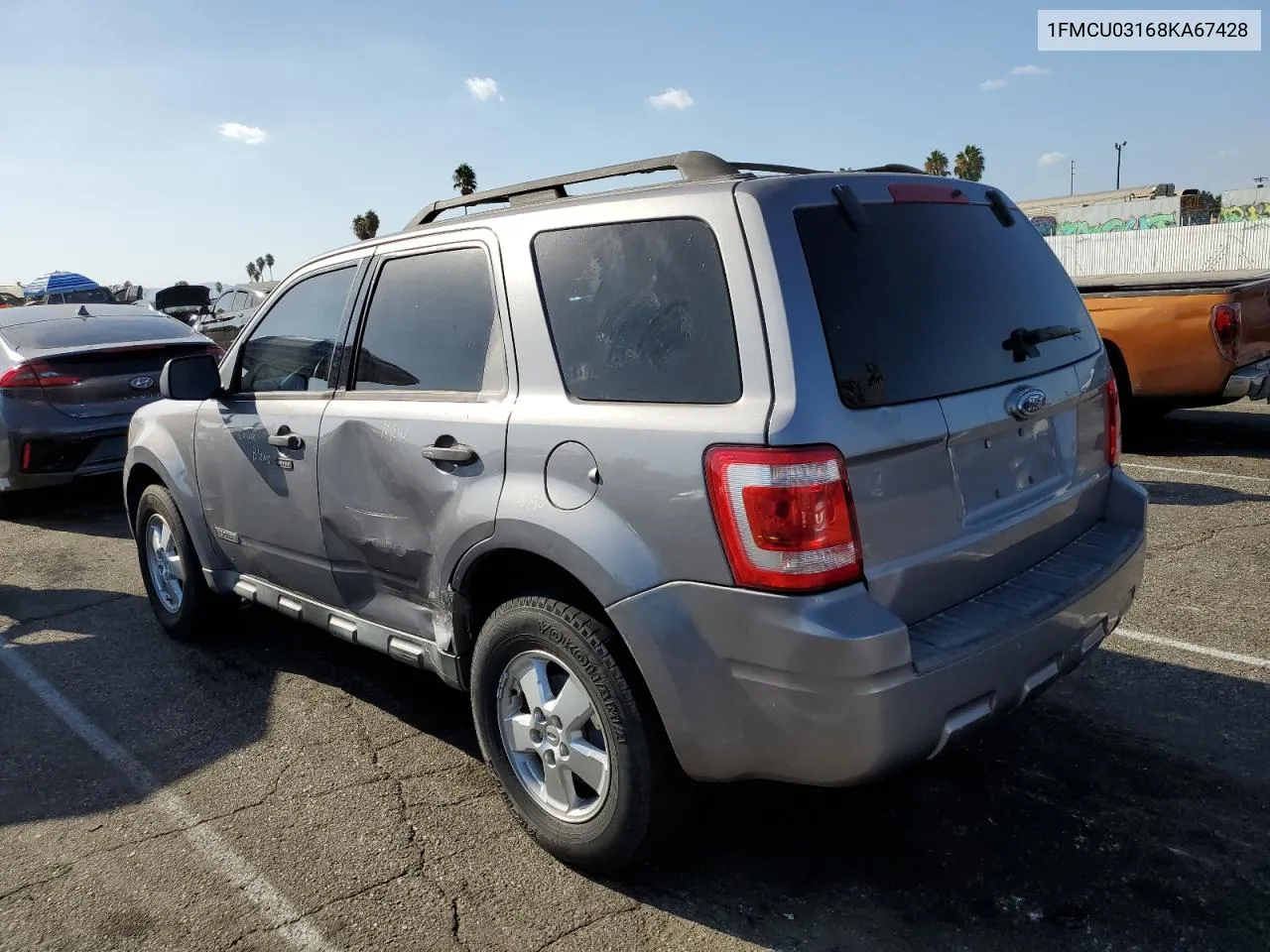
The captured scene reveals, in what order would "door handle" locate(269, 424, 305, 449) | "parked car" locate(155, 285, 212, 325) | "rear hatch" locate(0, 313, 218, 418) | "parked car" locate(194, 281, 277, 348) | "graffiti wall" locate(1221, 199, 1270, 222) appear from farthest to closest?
"graffiti wall" locate(1221, 199, 1270, 222) → "parked car" locate(155, 285, 212, 325) → "parked car" locate(194, 281, 277, 348) → "rear hatch" locate(0, 313, 218, 418) → "door handle" locate(269, 424, 305, 449)

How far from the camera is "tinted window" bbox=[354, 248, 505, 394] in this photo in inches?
126

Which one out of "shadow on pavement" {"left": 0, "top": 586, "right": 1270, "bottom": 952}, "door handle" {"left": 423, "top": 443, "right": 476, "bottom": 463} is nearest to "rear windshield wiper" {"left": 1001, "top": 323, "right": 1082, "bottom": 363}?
"shadow on pavement" {"left": 0, "top": 586, "right": 1270, "bottom": 952}

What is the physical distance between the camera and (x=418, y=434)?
3.29m

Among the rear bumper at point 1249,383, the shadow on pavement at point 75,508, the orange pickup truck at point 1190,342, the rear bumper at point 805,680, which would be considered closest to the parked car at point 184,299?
the shadow on pavement at point 75,508

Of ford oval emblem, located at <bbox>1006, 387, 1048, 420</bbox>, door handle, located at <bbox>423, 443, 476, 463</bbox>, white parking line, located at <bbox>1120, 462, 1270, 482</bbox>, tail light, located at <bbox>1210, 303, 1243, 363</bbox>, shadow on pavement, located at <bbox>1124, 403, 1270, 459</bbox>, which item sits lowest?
shadow on pavement, located at <bbox>1124, 403, 1270, 459</bbox>

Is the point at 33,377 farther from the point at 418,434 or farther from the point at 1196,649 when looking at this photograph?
the point at 1196,649

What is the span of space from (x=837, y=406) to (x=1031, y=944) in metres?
1.45

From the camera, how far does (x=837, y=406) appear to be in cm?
244

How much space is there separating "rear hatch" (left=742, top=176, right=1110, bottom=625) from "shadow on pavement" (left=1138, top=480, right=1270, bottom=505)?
4004 millimetres

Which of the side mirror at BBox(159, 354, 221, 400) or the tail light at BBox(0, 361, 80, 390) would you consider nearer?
the side mirror at BBox(159, 354, 221, 400)

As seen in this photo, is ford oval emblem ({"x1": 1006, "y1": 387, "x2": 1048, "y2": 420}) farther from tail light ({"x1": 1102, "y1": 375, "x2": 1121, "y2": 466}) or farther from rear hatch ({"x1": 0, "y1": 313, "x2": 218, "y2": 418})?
rear hatch ({"x1": 0, "y1": 313, "x2": 218, "y2": 418})

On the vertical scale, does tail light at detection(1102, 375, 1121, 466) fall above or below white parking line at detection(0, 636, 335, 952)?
above

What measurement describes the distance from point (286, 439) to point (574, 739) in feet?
5.80

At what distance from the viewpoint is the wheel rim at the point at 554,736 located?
2861 mm
